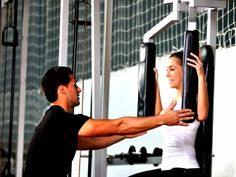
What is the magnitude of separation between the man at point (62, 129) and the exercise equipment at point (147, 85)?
0.86ft

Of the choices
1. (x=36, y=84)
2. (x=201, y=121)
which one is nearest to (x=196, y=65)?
(x=201, y=121)

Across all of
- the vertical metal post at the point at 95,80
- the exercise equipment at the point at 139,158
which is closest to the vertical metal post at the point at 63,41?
the vertical metal post at the point at 95,80

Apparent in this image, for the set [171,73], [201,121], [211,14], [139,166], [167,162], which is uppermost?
[211,14]

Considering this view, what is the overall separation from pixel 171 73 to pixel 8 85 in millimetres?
4434

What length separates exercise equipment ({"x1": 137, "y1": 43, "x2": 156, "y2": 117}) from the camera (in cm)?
284

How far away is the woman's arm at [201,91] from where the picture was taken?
232 centimetres

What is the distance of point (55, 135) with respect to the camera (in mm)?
2604

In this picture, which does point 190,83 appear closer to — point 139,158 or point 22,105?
point 139,158

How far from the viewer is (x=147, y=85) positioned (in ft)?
9.36

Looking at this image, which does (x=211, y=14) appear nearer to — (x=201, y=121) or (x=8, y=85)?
(x=201, y=121)

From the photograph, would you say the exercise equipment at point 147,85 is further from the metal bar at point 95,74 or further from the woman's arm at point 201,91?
the metal bar at point 95,74

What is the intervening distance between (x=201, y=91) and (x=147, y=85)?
1.68 ft

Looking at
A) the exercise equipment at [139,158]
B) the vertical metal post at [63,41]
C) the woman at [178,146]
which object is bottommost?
the exercise equipment at [139,158]

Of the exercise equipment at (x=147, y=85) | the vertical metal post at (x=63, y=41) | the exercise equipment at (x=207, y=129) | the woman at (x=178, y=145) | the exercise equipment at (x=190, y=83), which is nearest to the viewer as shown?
the exercise equipment at (x=190, y=83)
